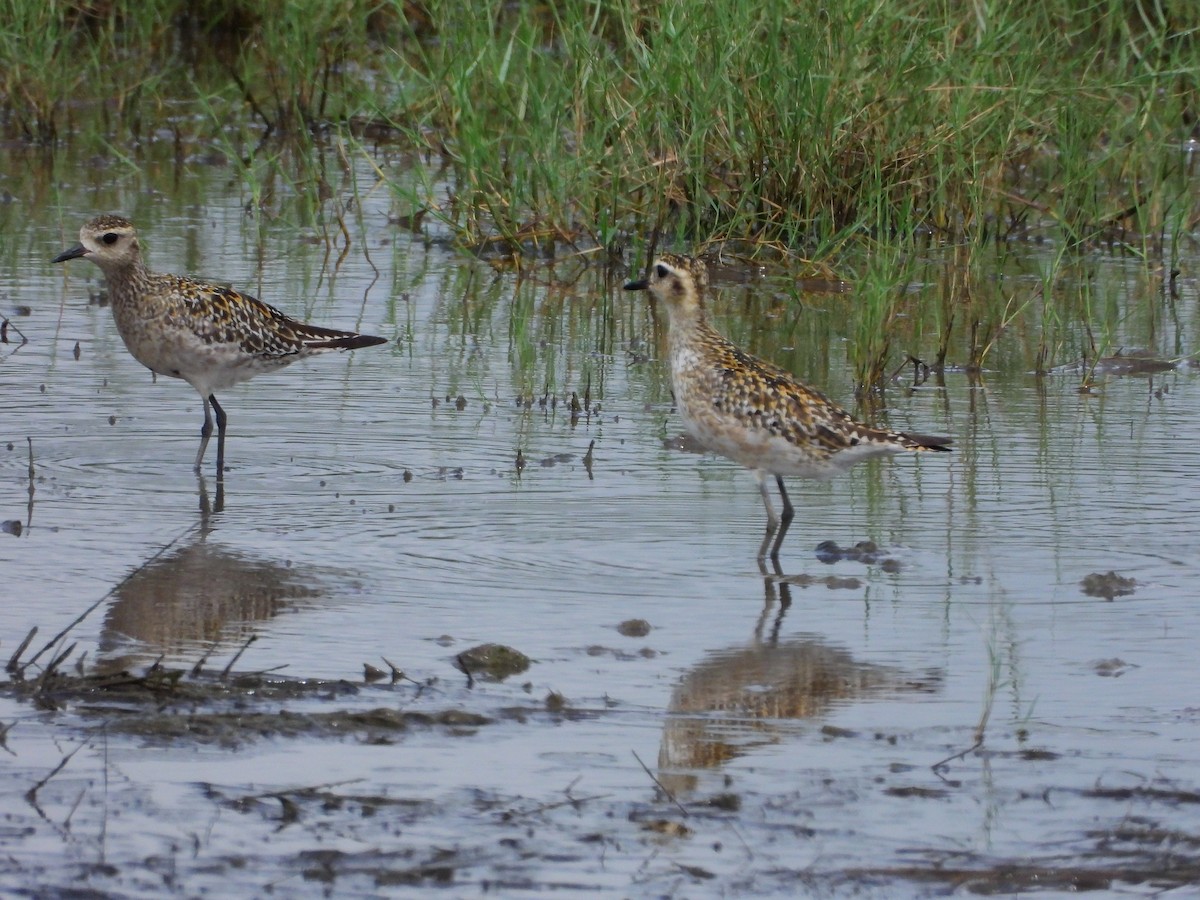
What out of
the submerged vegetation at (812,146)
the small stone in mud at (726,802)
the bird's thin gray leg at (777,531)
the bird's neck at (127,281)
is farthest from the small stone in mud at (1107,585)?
the bird's neck at (127,281)

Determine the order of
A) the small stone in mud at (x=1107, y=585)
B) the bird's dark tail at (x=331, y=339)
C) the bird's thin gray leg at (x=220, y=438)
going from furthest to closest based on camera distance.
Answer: the bird's dark tail at (x=331, y=339)
the bird's thin gray leg at (x=220, y=438)
the small stone in mud at (x=1107, y=585)

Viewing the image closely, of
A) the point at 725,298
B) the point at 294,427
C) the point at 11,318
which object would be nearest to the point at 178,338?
the point at 294,427

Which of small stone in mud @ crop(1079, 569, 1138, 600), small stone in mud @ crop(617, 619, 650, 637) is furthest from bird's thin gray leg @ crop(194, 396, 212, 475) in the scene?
small stone in mud @ crop(1079, 569, 1138, 600)

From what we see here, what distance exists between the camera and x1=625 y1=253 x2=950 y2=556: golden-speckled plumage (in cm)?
841

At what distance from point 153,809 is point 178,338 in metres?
5.25

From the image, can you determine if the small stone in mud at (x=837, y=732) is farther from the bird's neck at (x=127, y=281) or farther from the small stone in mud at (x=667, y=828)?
the bird's neck at (x=127, y=281)

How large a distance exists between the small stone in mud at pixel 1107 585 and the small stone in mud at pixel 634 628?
5.44ft

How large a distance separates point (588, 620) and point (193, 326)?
147 inches

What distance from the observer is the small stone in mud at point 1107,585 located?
24.7 ft

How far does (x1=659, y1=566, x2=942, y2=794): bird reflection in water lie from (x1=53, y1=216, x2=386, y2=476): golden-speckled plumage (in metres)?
3.90

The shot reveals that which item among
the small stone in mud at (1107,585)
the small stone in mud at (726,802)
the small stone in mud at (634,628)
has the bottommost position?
the small stone in mud at (726,802)

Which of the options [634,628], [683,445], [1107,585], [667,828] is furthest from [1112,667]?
[683,445]

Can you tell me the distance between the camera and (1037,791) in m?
5.45

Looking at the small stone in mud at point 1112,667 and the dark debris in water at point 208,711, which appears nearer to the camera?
the dark debris in water at point 208,711
